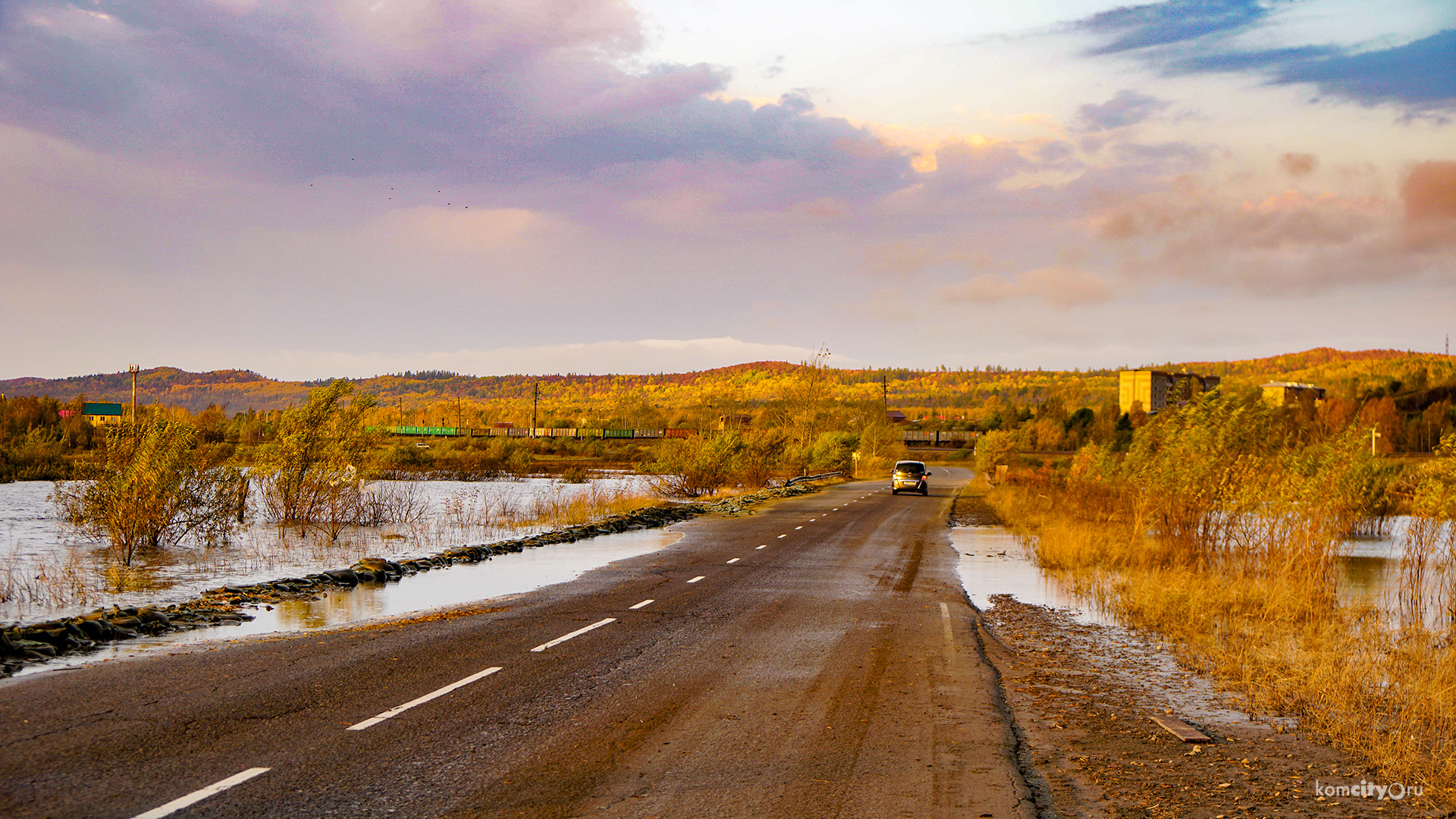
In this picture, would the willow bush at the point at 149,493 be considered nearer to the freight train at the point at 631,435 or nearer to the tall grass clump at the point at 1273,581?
the tall grass clump at the point at 1273,581

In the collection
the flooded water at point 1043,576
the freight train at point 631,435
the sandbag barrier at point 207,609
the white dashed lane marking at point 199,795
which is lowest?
the freight train at point 631,435

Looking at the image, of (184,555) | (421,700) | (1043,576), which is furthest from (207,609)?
(1043,576)

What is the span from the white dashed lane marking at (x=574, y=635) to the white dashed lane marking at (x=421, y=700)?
3.77ft

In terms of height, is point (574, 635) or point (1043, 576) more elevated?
point (574, 635)

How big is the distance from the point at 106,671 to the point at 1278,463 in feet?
65.7

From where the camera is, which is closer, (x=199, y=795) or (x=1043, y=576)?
(x=199, y=795)

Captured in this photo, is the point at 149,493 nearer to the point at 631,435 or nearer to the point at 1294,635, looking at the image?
the point at 1294,635

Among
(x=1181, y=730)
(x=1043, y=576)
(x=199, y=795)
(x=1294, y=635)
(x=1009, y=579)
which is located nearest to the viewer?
(x=199, y=795)

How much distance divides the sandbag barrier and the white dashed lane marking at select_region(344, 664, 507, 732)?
13.3ft

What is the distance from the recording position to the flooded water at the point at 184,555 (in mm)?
14750

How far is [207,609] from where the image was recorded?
1312 centimetres

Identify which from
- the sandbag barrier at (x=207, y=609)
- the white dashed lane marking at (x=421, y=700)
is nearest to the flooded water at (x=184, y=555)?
the sandbag barrier at (x=207, y=609)

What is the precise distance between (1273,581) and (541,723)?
517 inches

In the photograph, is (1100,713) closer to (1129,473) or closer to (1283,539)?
(1283,539)
